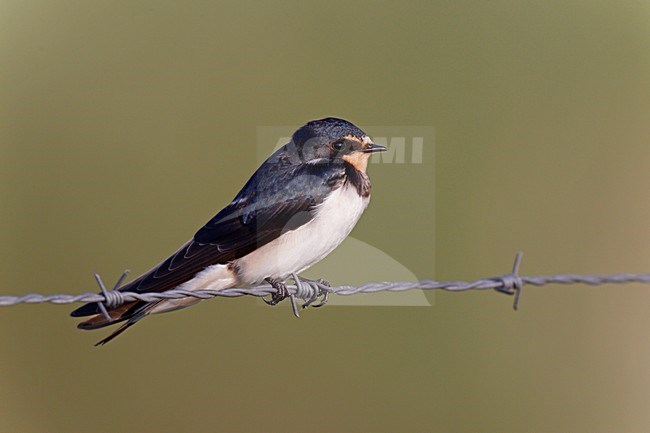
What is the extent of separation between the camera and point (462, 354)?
629 centimetres

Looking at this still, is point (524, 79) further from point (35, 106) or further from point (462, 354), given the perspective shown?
point (35, 106)

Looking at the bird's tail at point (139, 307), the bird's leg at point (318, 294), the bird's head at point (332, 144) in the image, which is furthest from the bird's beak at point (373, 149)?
the bird's tail at point (139, 307)

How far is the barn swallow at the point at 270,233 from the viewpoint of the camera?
3152 mm

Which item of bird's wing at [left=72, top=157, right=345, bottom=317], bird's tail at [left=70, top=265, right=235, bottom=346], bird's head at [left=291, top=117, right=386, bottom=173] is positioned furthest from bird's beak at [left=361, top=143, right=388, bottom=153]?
bird's tail at [left=70, top=265, right=235, bottom=346]

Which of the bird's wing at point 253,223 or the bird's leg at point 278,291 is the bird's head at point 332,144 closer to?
the bird's wing at point 253,223

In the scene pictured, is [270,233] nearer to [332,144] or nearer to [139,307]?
[332,144]

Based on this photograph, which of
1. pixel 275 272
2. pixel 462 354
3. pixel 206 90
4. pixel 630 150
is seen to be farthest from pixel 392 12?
pixel 275 272

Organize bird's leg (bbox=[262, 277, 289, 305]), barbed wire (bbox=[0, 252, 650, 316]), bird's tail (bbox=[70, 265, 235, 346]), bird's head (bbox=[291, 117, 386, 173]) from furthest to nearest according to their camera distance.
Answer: bird's head (bbox=[291, 117, 386, 173]) → bird's leg (bbox=[262, 277, 289, 305]) → bird's tail (bbox=[70, 265, 235, 346]) → barbed wire (bbox=[0, 252, 650, 316])

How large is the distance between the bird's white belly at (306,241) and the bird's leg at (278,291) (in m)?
0.03

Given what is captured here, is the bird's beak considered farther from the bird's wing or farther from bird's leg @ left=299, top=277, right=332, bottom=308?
bird's leg @ left=299, top=277, right=332, bottom=308

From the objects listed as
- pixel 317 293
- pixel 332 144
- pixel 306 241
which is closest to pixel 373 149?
pixel 332 144

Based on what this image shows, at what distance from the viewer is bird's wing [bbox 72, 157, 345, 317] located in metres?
3.15

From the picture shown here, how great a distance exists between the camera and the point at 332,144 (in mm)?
3305

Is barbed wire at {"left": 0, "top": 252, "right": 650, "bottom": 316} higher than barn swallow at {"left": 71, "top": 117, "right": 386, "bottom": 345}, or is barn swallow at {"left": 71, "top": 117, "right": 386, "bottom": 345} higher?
barn swallow at {"left": 71, "top": 117, "right": 386, "bottom": 345}
